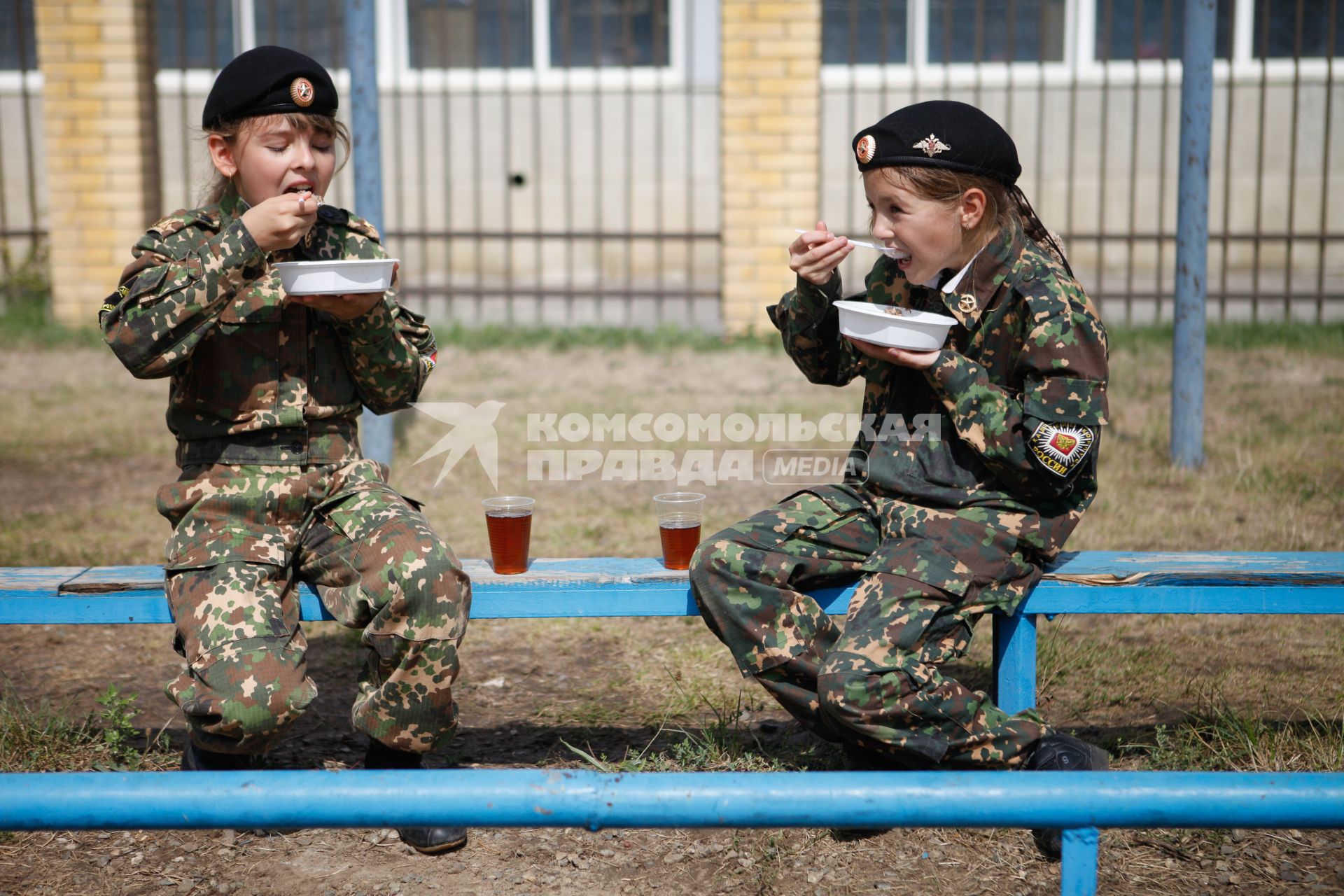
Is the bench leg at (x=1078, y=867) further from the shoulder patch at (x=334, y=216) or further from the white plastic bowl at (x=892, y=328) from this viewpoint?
the shoulder patch at (x=334, y=216)

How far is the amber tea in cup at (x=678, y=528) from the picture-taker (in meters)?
2.81

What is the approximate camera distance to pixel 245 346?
2736 millimetres

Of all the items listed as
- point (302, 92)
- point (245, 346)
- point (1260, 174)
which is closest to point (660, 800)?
point (245, 346)

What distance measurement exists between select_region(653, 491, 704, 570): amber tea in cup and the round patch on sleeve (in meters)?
0.76

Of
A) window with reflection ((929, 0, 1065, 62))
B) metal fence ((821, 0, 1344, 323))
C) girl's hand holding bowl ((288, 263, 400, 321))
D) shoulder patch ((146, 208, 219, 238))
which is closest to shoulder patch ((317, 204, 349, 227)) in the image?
shoulder patch ((146, 208, 219, 238))

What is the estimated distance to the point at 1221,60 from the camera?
974 cm

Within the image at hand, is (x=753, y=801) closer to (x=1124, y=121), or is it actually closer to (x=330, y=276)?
(x=330, y=276)

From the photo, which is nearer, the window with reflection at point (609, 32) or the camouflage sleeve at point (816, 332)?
the camouflage sleeve at point (816, 332)

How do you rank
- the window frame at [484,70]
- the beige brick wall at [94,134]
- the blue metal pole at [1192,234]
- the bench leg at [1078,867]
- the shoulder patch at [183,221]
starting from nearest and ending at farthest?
the bench leg at [1078,867] < the shoulder patch at [183,221] < the blue metal pole at [1192,234] < the beige brick wall at [94,134] < the window frame at [484,70]

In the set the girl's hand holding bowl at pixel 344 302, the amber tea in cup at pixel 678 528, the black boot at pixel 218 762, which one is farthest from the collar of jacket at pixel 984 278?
the black boot at pixel 218 762

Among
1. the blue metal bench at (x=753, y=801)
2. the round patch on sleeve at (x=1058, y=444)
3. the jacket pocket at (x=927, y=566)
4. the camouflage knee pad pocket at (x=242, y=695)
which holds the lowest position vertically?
the camouflage knee pad pocket at (x=242, y=695)

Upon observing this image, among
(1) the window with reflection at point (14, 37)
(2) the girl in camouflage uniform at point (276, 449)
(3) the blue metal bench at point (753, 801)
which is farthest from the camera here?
(1) the window with reflection at point (14, 37)

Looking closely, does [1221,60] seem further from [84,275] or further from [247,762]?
[247,762]

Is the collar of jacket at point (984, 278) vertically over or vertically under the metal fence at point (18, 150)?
under
